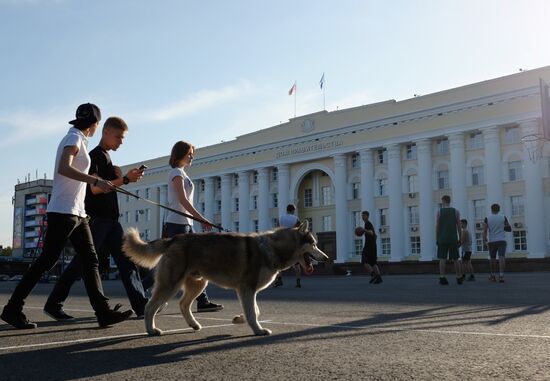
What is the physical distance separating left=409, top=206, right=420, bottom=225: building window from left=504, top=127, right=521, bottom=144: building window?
953 centimetres

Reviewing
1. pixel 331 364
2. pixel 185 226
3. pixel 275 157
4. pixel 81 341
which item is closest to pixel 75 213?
pixel 81 341

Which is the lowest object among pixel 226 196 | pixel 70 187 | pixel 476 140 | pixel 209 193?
pixel 70 187

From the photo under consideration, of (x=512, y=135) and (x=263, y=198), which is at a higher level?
(x=512, y=135)

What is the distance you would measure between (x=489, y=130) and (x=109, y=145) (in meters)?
45.7

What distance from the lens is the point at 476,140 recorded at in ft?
166

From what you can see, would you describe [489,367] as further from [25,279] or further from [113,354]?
[25,279]

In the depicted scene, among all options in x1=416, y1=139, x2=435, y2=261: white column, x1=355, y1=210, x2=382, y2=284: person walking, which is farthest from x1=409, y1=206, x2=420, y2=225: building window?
x1=355, y1=210, x2=382, y2=284: person walking

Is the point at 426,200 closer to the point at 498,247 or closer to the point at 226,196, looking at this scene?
the point at 226,196

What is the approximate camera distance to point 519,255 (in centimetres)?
4597

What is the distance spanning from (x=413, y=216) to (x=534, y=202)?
10.8 m

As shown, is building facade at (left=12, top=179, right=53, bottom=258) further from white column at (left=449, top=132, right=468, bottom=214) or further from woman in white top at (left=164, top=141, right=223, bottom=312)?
woman in white top at (left=164, top=141, right=223, bottom=312)

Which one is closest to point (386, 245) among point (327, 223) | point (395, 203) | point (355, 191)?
point (395, 203)

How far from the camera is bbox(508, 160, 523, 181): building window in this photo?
47.7m

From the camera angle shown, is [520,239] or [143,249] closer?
[143,249]
